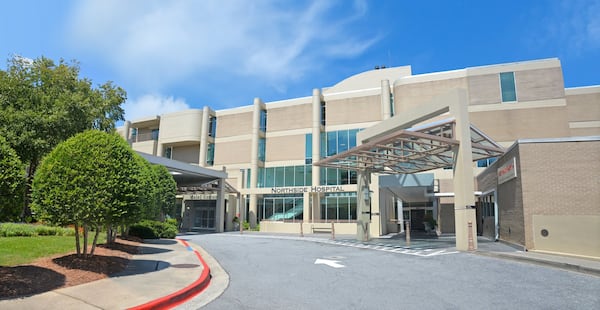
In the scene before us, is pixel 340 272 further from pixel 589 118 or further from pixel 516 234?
pixel 589 118

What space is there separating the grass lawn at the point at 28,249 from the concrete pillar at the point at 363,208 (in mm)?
14492

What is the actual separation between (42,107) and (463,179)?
24.6 m

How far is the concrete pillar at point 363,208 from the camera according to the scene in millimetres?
21547

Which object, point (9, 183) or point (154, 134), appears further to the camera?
point (154, 134)

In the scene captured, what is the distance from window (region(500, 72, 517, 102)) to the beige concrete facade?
298mm

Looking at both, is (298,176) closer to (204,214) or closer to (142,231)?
(204,214)

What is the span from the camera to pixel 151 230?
20.4 m

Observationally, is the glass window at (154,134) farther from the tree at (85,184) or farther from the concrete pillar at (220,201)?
the tree at (85,184)

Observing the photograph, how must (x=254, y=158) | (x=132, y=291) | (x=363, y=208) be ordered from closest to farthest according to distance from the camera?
(x=132, y=291) < (x=363, y=208) < (x=254, y=158)

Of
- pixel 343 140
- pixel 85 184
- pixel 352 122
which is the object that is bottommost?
pixel 85 184

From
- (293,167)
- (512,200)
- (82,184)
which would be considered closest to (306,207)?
(293,167)

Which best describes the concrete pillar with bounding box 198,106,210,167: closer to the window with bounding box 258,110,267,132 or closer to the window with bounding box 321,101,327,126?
the window with bounding box 258,110,267,132

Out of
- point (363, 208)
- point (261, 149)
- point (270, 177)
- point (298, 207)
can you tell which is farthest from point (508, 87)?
point (261, 149)

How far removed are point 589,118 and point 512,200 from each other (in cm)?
2621
